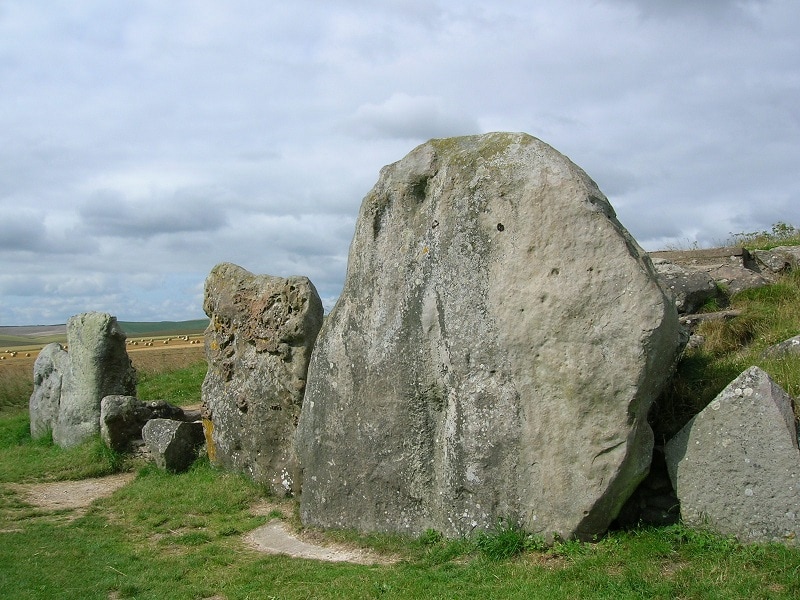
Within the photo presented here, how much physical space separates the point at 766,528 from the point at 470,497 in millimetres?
2863

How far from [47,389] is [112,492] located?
5.82m

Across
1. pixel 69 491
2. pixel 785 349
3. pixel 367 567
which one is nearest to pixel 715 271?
pixel 785 349

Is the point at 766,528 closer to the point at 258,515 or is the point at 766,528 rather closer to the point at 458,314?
the point at 458,314

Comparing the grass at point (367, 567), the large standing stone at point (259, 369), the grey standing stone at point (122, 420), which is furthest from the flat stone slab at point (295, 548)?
the grey standing stone at point (122, 420)

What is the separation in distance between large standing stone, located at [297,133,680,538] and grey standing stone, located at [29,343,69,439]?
9.39m

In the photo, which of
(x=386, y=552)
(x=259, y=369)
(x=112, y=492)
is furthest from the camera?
(x=112, y=492)

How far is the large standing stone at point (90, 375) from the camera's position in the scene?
53.8ft

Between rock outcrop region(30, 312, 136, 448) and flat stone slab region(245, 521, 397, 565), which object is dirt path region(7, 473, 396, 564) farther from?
rock outcrop region(30, 312, 136, 448)

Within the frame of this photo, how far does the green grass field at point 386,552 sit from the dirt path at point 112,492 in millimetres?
190

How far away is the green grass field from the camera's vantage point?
7266mm

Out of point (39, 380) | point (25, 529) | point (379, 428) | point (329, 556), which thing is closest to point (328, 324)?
point (379, 428)

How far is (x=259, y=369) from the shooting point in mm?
12352

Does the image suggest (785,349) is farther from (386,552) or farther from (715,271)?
(386,552)

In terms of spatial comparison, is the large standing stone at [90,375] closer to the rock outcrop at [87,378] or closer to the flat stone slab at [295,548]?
the rock outcrop at [87,378]
